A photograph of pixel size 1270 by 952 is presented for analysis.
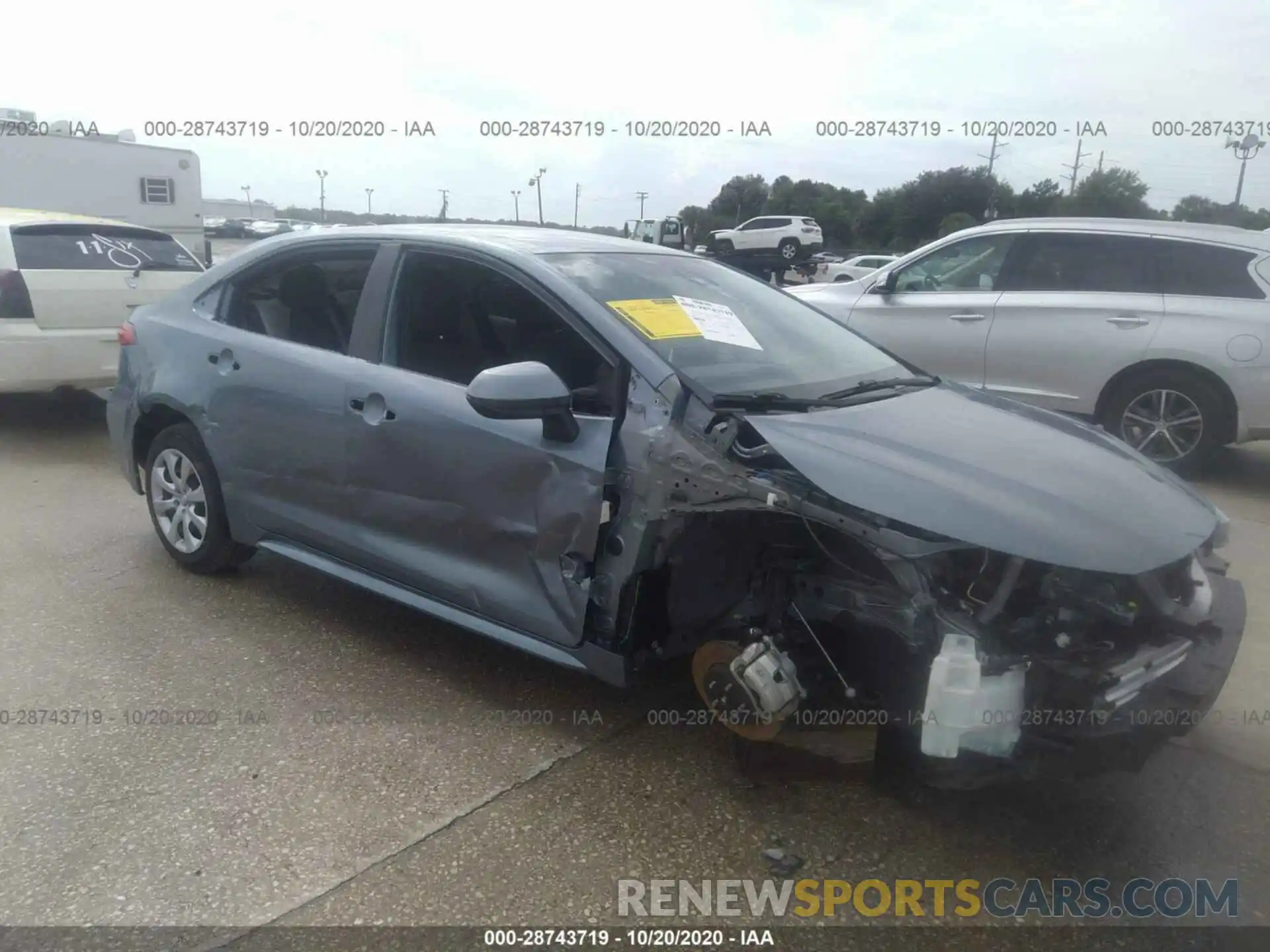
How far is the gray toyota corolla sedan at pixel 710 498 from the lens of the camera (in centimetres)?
255

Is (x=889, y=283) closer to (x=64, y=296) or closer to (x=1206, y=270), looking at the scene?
(x=1206, y=270)

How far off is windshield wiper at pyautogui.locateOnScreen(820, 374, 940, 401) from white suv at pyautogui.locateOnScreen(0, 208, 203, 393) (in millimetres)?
5130

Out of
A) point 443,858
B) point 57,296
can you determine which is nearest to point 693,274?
point 443,858

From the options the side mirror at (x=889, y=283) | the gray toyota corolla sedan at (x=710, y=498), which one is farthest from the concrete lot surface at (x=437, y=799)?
the side mirror at (x=889, y=283)

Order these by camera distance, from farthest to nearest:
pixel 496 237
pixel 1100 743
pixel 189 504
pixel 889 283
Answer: pixel 889 283
pixel 189 504
pixel 496 237
pixel 1100 743

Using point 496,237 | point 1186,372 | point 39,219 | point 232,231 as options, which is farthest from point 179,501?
point 232,231

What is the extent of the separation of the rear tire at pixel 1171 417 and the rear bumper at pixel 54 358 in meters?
6.57

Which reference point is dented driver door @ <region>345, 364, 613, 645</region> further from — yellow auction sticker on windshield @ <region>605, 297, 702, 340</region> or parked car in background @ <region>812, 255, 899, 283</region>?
parked car in background @ <region>812, 255, 899, 283</region>

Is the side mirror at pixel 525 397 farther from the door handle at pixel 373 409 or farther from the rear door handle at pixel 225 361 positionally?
the rear door handle at pixel 225 361

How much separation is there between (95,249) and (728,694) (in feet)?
21.4

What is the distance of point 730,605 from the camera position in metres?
3.11

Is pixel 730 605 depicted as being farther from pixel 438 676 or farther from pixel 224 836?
pixel 224 836

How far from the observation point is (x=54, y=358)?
6.85m

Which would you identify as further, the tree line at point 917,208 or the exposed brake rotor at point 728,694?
the tree line at point 917,208
